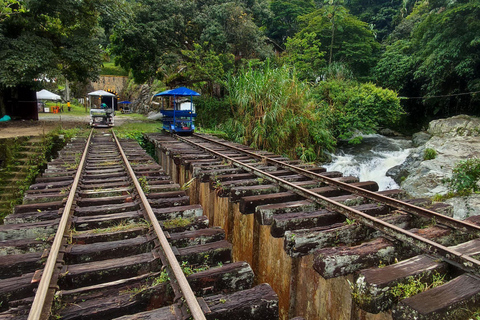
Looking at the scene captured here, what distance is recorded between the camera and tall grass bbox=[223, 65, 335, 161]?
34.5ft

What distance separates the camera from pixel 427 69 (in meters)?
17.1

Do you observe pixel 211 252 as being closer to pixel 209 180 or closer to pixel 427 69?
pixel 209 180

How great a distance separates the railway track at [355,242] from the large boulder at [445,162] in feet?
13.2

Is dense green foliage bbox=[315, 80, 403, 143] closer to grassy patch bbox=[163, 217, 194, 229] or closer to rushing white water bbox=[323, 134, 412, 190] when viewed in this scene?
rushing white water bbox=[323, 134, 412, 190]

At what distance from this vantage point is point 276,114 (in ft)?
33.9

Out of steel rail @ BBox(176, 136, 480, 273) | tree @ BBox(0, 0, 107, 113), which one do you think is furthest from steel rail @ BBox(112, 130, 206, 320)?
tree @ BBox(0, 0, 107, 113)

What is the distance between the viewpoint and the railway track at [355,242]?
205cm

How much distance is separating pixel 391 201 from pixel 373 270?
1.87 m

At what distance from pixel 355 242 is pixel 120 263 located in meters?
2.26

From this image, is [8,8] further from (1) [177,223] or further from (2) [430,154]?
(2) [430,154]

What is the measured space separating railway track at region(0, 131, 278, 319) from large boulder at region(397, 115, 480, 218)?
262 inches

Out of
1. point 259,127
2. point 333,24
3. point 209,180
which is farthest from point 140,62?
point 209,180

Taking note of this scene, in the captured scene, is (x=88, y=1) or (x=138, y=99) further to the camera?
(x=138, y=99)

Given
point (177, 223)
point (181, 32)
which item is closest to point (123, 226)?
point (177, 223)
